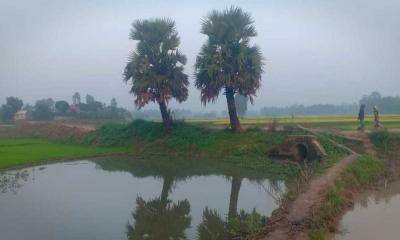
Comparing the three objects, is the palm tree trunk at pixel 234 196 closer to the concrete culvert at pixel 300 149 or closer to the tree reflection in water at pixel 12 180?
the concrete culvert at pixel 300 149

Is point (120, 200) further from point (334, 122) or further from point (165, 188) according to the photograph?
point (334, 122)

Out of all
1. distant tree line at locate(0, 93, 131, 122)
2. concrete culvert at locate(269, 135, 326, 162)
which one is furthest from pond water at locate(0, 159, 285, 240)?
distant tree line at locate(0, 93, 131, 122)

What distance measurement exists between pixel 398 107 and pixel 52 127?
60.0 m

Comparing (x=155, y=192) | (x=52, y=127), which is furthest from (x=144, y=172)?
(x=52, y=127)

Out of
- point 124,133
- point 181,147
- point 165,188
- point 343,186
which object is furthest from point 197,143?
point 343,186

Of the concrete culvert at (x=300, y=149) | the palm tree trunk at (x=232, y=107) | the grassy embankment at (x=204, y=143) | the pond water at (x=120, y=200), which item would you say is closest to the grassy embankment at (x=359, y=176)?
the grassy embankment at (x=204, y=143)

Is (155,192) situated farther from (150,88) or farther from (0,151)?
(0,151)

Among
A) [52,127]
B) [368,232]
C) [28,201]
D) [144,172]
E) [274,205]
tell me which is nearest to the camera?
[368,232]

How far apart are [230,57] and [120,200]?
14330mm

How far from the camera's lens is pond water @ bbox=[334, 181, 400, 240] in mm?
9406

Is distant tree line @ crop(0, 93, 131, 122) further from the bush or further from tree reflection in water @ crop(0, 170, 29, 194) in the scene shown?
tree reflection in water @ crop(0, 170, 29, 194)

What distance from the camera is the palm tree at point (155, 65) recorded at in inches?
1102

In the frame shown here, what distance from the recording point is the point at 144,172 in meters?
19.9

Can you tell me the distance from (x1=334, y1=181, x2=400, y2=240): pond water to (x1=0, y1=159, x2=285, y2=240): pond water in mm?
2173
